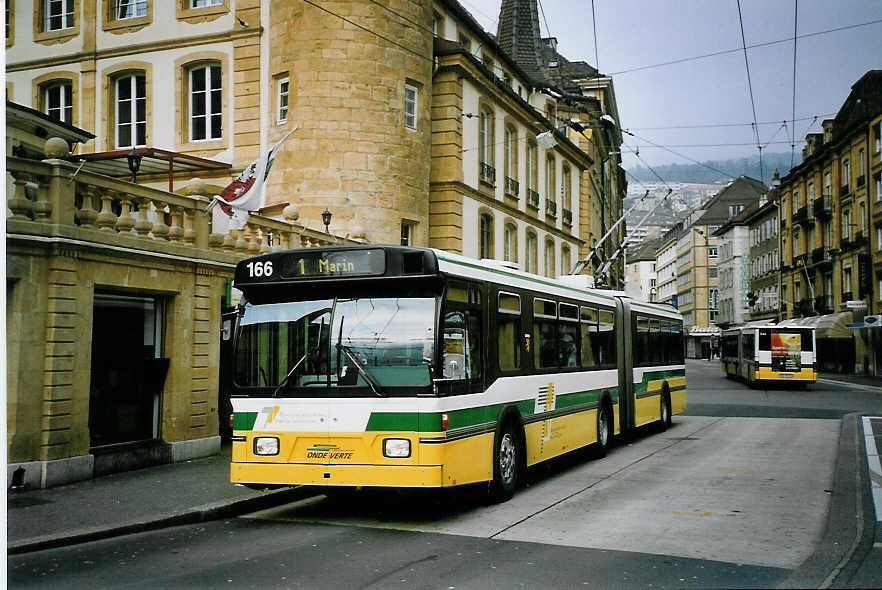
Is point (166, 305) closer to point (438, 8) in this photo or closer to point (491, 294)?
point (491, 294)

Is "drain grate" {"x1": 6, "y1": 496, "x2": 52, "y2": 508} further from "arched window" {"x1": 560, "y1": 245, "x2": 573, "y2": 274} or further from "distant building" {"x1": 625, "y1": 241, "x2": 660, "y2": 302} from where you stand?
"distant building" {"x1": 625, "y1": 241, "x2": 660, "y2": 302}

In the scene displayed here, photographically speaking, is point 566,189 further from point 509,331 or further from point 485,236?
point 509,331

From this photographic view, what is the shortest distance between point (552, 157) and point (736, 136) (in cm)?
1830

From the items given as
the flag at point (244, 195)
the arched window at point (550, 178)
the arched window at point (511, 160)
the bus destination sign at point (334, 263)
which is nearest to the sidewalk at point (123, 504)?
the bus destination sign at point (334, 263)

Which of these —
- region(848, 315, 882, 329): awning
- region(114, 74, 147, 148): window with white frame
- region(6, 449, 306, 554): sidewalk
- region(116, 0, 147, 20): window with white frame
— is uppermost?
region(116, 0, 147, 20): window with white frame

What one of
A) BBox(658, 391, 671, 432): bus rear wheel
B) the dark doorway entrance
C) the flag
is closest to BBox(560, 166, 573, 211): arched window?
BBox(658, 391, 671, 432): bus rear wheel

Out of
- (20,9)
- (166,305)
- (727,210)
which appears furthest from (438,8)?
(727,210)

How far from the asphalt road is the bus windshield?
1490 mm

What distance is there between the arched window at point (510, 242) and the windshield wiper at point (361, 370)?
25968mm

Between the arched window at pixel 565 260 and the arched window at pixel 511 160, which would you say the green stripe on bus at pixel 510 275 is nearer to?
the arched window at pixel 511 160

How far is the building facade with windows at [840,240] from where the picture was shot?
118 feet

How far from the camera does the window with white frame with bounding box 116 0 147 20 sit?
81.1 ft

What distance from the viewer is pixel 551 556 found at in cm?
798

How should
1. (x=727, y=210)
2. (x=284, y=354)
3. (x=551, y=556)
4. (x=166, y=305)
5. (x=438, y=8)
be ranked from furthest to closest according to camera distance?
(x=727, y=210), (x=438, y=8), (x=166, y=305), (x=284, y=354), (x=551, y=556)
